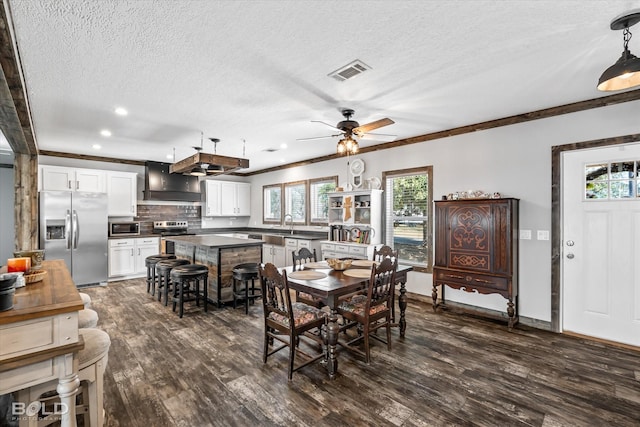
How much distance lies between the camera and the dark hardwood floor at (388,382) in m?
2.15

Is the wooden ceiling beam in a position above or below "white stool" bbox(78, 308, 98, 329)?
above

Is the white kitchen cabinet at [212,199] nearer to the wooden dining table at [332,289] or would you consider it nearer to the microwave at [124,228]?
the microwave at [124,228]

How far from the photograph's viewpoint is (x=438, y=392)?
2.44m

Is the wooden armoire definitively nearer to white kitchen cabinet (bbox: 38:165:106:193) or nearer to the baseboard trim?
the baseboard trim

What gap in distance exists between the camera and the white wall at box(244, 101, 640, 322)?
3.44 meters

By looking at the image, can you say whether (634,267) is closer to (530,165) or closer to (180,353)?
(530,165)

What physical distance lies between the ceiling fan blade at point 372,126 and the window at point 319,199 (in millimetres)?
3109

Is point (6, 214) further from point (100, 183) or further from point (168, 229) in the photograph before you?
point (168, 229)

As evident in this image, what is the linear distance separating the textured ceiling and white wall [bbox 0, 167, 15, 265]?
3866 millimetres

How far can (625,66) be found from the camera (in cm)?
204

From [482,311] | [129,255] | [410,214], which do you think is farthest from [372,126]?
[129,255]

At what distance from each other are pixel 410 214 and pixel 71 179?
21.1 ft

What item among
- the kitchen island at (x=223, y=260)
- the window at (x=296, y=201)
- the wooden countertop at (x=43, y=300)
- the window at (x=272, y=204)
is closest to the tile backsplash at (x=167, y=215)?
the window at (x=272, y=204)

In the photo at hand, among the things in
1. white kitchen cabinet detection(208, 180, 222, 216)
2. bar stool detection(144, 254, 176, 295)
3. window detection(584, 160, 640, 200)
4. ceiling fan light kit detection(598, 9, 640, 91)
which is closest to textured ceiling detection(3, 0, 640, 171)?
ceiling fan light kit detection(598, 9, 640, 91)
